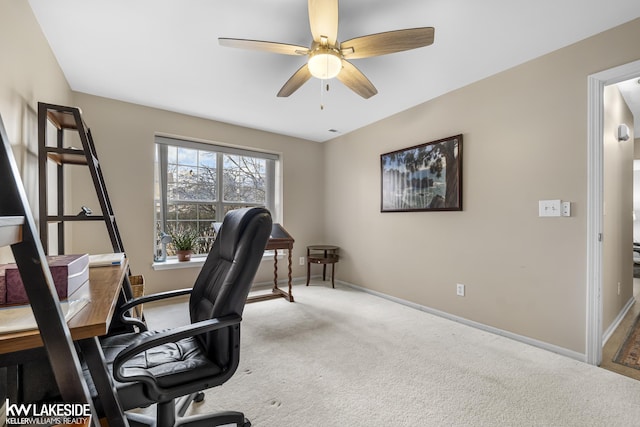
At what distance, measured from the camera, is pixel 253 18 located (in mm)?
1877

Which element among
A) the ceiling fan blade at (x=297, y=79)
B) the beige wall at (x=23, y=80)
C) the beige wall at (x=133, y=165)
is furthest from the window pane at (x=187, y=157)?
the ceiling fan blade at (x=297, y=79)

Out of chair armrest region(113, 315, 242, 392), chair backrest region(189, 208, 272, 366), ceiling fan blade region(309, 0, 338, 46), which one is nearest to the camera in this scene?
chair armrest region(113, 315, 242, 392)

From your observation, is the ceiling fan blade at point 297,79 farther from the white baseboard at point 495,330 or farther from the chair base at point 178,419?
the white baseboard at point 495,330

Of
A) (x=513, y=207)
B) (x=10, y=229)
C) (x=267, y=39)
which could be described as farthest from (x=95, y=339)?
(x=513, y=207)

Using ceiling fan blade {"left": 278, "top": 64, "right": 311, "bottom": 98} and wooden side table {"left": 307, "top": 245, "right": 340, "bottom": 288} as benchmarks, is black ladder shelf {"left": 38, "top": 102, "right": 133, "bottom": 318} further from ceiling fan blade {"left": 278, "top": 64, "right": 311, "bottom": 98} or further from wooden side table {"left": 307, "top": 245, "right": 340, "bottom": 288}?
wooden side table {"left": 307, "top": 245, "right": 340, "bottom": 288}

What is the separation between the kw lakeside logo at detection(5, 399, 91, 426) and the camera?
2.04 ft

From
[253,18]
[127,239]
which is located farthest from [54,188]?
[253,18]

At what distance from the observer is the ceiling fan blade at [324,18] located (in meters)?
1.48

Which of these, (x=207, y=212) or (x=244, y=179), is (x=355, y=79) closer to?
(x=244, y=179)

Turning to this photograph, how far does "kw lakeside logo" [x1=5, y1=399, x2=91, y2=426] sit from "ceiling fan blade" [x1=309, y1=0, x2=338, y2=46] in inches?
71.3

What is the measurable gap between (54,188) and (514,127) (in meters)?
3.92

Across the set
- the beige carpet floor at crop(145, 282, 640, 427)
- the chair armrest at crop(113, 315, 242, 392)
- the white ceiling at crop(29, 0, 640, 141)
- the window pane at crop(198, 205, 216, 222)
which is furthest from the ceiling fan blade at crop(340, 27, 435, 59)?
the window pane at crop(198, 205, 216, 222)

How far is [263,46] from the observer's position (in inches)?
70.6

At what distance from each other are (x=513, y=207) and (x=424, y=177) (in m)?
0.94
